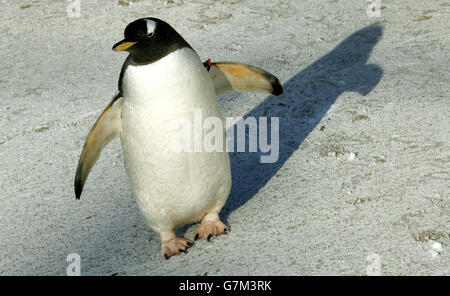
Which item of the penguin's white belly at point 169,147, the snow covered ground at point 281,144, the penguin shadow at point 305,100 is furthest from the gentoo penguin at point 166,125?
the penguin shadow at point 305,100

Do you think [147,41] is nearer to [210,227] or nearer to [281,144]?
[210,227]

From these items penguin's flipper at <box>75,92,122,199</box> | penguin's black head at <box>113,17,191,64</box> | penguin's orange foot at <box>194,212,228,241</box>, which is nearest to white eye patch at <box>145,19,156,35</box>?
penguin's black head at <box>113,17,191,64</box>

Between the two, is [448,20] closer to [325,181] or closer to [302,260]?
[325,181]

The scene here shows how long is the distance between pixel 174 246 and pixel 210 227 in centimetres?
15

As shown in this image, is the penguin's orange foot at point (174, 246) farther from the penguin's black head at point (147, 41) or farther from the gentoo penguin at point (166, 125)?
the penguin's black head at point (147, 41)

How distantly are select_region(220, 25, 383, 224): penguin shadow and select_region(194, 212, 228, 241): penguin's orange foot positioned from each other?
115mm

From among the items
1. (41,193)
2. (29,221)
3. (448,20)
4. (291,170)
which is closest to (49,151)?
(41,193)

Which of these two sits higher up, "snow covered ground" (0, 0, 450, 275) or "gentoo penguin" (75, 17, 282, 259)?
"gentoo penguin" (75, 17, 282, 259)

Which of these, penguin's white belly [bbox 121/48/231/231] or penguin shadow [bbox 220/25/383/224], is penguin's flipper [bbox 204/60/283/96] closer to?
penguin's white belly [bbox 121/48/231/231]

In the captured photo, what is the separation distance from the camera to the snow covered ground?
6.89ft

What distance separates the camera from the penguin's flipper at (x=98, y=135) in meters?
2.08
